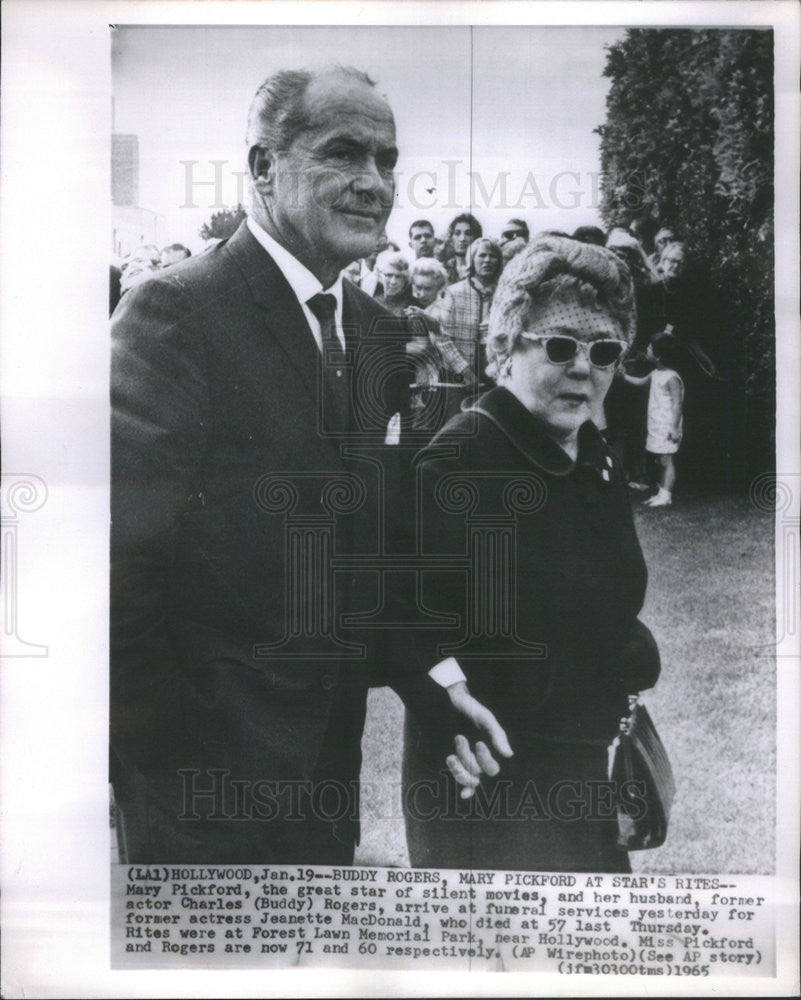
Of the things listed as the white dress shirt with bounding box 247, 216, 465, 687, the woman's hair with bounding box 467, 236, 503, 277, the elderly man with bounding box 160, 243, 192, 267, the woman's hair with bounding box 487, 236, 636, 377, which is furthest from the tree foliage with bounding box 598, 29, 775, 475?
the elderly man with bounding box 160, 243, 192, 267

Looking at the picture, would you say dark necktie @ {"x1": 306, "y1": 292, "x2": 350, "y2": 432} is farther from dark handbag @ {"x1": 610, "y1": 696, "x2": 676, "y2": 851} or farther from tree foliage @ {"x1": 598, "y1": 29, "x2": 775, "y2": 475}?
dark handbag @ {"x1": 610, "y1": 696, "x2": 676, "y2": 851}

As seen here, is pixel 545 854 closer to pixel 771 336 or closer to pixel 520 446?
pixel 520 446

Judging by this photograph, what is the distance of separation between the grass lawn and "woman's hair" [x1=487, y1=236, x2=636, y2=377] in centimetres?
72

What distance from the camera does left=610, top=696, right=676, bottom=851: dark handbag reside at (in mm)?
3078

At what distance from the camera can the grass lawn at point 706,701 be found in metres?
3.08

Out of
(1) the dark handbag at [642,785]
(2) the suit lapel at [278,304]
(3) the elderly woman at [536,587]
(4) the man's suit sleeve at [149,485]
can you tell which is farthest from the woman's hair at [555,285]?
(1) the dark handbag at [642,785]

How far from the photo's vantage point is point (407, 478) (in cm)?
307

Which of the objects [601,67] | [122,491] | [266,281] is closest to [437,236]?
[266,281]

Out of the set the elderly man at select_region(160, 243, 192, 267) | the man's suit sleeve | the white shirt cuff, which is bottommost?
the white shirt cuff

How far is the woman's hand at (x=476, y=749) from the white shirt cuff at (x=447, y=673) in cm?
2

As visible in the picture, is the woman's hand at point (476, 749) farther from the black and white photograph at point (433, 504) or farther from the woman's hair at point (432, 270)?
the woman's hair at point (432, 270)

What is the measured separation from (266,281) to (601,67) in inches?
54.5

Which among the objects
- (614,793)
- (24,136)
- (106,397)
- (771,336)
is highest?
(24,136)

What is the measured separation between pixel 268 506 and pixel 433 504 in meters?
0.57
